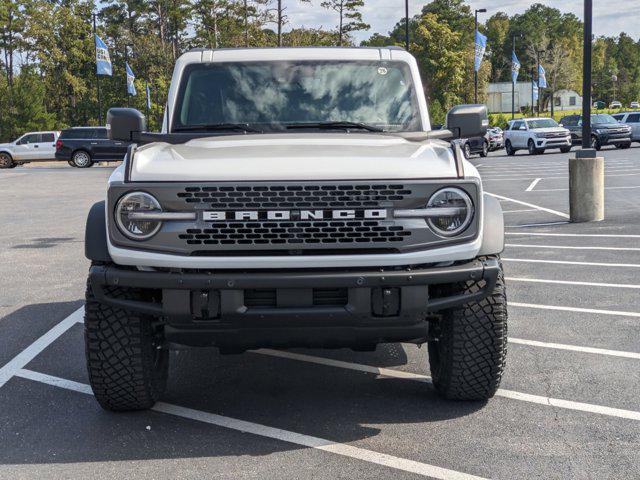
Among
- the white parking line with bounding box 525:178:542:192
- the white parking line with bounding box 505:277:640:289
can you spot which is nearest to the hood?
the white parking line with bounding box 505:277:640:289

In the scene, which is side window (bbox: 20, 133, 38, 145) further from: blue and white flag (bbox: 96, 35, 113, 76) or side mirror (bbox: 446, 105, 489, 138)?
side mirror (bbox: 446, 105, 489, 138)

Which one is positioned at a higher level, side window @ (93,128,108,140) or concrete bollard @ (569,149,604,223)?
Result: side window @ (93,128,108,140)

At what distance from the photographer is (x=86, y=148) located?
40281 millimetres

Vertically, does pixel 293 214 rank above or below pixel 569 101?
below

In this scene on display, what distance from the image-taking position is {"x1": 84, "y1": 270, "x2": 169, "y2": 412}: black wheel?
4617 millimetres

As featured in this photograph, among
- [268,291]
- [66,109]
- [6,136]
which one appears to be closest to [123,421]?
[268,291]

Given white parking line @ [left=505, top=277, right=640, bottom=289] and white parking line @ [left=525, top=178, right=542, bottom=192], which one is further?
white parking line @ [left=525, top=178, right=542, bottom=192]

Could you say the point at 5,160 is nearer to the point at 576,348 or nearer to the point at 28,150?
the point at 28,150

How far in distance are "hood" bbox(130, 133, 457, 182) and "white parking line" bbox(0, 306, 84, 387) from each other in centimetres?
204

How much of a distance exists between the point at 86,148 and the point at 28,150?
4.67m

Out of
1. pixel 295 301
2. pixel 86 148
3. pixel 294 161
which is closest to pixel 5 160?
pixel 86 148

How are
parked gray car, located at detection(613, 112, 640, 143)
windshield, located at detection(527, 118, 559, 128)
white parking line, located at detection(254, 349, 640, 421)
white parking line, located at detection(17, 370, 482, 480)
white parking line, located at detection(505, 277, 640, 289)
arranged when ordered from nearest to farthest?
white parking line, located at detection(17, 370, 482, 480) → white parking line, located at detection(254, 349, 640, 421) → white parking line, located at detection(505, 277, 640, 289) → windshield, located at detection(527, 118, 559, 128) → parked gray car, located at detection(613, 112, 640, 143)

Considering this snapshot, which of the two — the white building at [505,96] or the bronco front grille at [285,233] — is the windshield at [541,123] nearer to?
the bronco front grille at [285,233]

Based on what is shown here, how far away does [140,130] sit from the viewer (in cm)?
585
